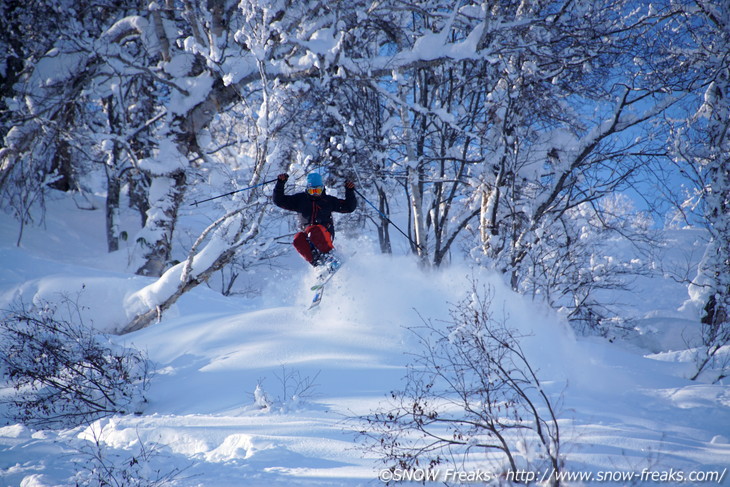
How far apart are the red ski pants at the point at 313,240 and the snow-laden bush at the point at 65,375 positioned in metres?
3.09

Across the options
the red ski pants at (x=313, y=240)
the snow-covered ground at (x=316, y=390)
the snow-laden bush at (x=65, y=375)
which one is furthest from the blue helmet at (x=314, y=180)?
the snow-laden bush at (x=65, y=375)

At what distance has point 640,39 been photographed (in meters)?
8.88

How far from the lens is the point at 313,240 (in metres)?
7.12

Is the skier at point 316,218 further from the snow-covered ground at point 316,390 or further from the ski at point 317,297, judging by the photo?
the snow-covered ground at point 316,390

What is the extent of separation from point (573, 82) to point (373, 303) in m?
6.38

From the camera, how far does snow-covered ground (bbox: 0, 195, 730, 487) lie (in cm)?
415

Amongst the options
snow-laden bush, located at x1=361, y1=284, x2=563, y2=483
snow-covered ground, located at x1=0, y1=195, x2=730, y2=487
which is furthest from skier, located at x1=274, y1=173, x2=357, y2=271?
snow-laden bush, located at x1=361, y1=284, x2=563, y2=483

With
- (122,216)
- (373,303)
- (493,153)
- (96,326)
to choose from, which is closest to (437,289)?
(373,303)

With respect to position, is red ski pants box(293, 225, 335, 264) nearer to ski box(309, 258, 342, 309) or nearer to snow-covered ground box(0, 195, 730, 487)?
ski box(309, 258, 342, 309)

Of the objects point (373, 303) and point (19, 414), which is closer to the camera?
point (19, 414)

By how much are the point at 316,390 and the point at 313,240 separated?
2.40 meters

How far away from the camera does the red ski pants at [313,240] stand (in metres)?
7.10

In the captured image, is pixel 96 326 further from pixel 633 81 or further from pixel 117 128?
pixel 633 81

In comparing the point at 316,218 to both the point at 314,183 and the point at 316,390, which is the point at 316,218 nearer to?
the point at 314,183
